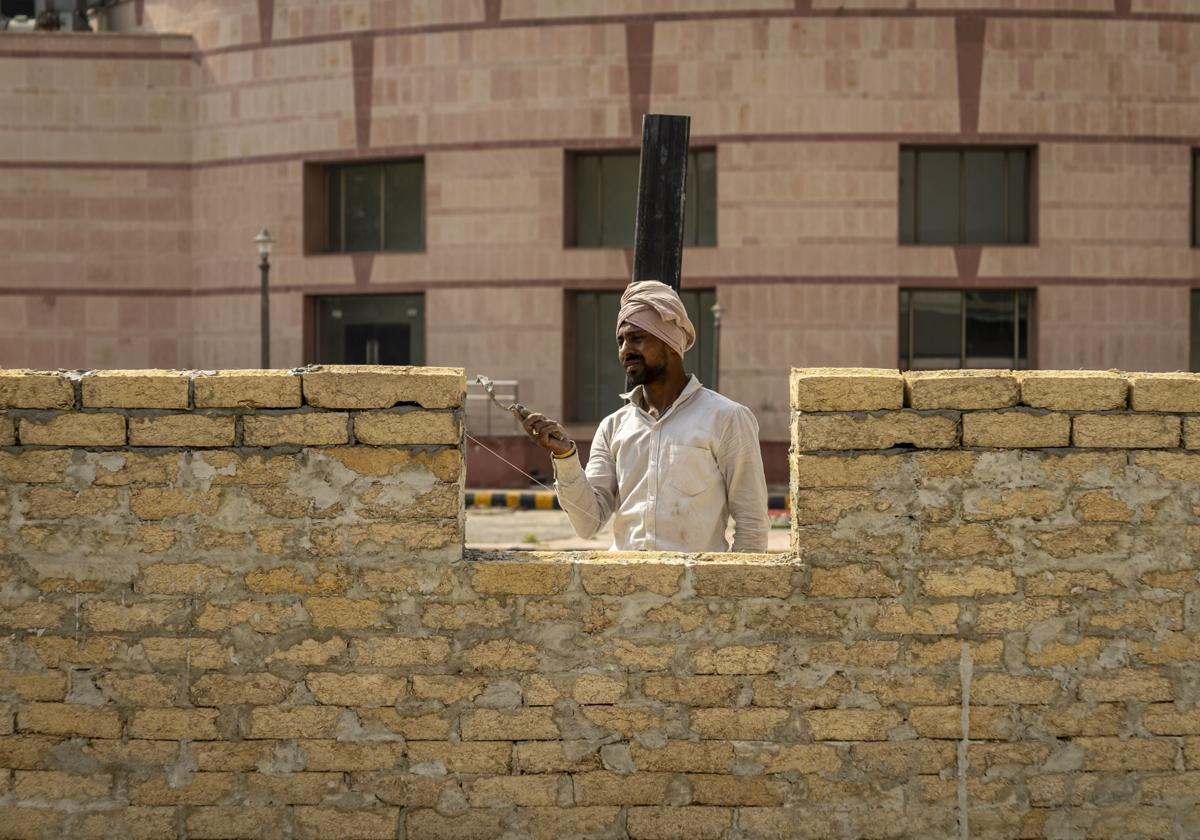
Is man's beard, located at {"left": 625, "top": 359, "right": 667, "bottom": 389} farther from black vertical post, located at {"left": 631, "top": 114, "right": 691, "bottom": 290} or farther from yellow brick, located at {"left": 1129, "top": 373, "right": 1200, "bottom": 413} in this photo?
black vertical post, located at {"left": 631, "top": 114, "right": 691, "bottom": 290}

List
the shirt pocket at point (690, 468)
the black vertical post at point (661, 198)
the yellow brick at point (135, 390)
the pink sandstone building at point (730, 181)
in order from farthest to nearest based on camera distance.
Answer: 1. the pink sandstone building at point (730, 181)
2. the black vertical post at point (661, 198)
3. the shirt pocket at point (690, 468)
4. the yellow brick at point (135, 390)

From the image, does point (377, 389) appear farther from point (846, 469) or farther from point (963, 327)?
point (963, 327)

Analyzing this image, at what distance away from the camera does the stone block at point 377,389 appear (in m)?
5.52

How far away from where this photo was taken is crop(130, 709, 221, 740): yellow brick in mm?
5555

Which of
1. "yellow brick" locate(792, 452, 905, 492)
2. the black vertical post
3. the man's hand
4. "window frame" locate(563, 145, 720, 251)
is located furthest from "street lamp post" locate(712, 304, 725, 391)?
"yellow brick" locate(792, 452, 905, 492)

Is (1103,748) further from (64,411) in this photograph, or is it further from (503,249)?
(503,249)

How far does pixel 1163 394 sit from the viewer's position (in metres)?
5.49

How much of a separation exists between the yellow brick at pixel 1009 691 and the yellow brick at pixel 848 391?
100 cm

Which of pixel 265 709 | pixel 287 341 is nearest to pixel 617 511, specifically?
pixel 265 709

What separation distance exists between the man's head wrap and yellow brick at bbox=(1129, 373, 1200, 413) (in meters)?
1.56

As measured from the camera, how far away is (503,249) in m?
24.4

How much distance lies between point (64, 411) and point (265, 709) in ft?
4.16

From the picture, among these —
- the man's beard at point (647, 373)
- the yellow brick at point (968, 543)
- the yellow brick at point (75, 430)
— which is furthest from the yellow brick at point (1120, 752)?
the yellow brick at point (75, 430)

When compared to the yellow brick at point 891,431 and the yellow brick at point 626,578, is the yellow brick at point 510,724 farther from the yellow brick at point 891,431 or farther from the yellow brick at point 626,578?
the yellow brick at point 891,431
